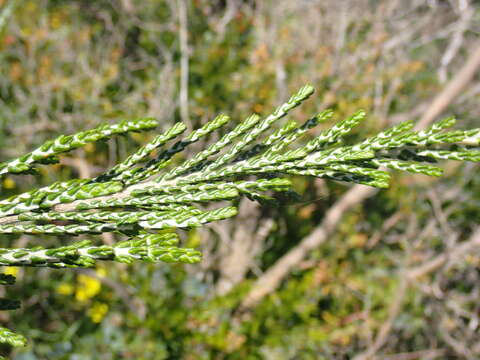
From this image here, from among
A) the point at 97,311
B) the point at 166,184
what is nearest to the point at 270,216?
the point at 97,311

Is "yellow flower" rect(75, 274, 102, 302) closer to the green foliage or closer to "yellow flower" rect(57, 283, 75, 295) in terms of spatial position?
"yellow flower" rect(57, 283, 75, 295)

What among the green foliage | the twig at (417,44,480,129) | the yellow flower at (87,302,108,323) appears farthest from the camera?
the yellow flower at (87,302,108,323)

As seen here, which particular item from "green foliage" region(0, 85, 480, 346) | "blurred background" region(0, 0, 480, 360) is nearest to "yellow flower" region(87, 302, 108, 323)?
"blurred background" region(0, 0, 480, 360)

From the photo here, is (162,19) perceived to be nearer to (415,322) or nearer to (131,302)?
(131,302)

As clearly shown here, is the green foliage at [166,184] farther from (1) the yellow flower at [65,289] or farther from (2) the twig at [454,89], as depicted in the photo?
(1) the yellow flower at [65,289]

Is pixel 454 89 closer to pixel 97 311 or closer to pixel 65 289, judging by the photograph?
pixel 97 311

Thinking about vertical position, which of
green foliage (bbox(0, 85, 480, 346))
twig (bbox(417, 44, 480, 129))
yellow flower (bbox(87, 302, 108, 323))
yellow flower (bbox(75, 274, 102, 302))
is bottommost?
yellow flower (bbox(87, 302, 108, 323))

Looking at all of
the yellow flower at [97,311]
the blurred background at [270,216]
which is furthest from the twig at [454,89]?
the yellow flower at [97,311]

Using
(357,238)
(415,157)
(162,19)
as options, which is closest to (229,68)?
(162,19)
